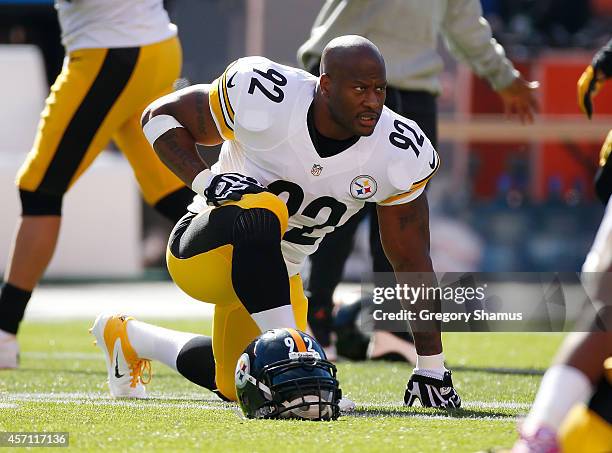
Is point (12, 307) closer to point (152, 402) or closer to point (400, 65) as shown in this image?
point (152, 402)

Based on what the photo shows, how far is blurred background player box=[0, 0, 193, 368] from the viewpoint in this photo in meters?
5.14

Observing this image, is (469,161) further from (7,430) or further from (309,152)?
(7,430)

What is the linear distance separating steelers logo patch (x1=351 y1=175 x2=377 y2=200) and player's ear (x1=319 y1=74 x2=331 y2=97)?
265 millimetres

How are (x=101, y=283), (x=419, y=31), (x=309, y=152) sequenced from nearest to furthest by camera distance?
(x=309, y=152) → (x=419, y=31) → (x=101, y=283)

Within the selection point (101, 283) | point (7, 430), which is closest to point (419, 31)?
point (7, 430)

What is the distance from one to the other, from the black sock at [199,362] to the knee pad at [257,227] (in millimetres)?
692

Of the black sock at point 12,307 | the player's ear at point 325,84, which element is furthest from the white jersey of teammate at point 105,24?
the player's ear at point 325,84

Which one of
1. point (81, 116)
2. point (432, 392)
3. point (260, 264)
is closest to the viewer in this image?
point (260, 264)

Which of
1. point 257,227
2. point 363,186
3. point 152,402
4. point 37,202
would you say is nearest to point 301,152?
point 363,186

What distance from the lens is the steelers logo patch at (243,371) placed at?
337 cm

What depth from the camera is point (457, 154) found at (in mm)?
11477

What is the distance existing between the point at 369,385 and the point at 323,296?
1.10 metres

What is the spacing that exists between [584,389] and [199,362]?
1882mm

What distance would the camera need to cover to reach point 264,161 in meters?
3.89
